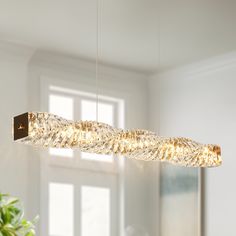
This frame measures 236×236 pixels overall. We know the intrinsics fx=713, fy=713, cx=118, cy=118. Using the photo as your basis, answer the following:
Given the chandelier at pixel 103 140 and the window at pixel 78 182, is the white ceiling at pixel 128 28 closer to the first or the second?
the window at pixel 78 182

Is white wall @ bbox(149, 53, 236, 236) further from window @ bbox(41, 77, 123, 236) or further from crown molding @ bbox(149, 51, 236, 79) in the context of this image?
window @ bbox(41, 77, 123, 236)

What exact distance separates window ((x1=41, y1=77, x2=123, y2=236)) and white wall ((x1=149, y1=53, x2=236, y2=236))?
0.54 metres

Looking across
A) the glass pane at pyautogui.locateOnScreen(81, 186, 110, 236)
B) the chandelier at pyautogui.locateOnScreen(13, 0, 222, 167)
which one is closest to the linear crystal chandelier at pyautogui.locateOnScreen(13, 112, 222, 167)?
the chandelier at pyautogui.locateOnScreen(13, 0, 222, 167)

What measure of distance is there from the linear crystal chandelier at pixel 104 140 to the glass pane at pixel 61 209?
2173mm

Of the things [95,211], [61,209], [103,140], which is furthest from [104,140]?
[95,211]

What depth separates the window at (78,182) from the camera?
659cm

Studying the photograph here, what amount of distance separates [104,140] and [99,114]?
2.78 meters

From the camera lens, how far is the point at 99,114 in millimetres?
7078

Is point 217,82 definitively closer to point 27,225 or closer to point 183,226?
point 183,226

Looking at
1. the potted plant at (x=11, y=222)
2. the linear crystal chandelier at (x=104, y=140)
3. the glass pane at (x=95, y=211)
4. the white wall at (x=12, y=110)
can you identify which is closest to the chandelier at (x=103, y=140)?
the linear crystal chandelier at (x=104, y=140)

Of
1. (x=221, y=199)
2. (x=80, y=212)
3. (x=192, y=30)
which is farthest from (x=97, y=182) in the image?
(x=192, y=30)

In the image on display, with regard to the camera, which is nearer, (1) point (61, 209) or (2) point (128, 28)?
(2) point (128, 28)

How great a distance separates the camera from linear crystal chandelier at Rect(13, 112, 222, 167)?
4004 millimetres

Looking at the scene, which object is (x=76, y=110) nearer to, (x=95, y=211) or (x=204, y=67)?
(x=95, y=211)
